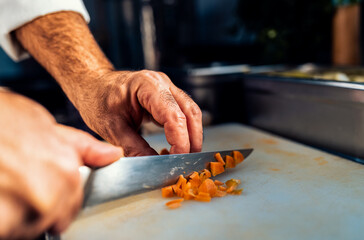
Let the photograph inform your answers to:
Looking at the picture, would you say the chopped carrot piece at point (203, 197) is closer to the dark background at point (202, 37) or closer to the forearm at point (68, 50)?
the forearm at point (68, 50)

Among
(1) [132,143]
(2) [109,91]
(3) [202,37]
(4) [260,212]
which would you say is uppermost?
(3) [202,37]

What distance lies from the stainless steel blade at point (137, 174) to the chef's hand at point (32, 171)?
149 mm

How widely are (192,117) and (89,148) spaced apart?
31 cm

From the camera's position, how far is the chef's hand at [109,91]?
0.76m

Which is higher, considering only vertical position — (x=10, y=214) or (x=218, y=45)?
(x=218, y=45)

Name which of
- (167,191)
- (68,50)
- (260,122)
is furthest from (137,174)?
(260,122)

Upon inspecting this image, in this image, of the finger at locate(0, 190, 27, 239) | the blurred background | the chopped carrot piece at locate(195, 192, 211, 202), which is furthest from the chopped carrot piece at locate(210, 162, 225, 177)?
the blurred background

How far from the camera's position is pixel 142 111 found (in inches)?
33.6

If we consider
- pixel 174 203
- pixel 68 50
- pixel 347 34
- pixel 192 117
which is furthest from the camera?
pixel 347 34

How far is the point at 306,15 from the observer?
5.60ft

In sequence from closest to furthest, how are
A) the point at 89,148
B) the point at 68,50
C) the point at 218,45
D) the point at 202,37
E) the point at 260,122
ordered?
the point at 89,148 → the point at 68,50 → the point at 260,122 → the point at 218,45 → the point at 202,37

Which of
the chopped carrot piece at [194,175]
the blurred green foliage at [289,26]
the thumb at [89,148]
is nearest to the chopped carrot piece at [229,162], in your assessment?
the chopped carrot piece at [194,175]

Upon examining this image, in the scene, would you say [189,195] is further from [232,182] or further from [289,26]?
[289,26]

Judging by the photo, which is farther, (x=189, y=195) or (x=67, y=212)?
(x=189, y=195)
